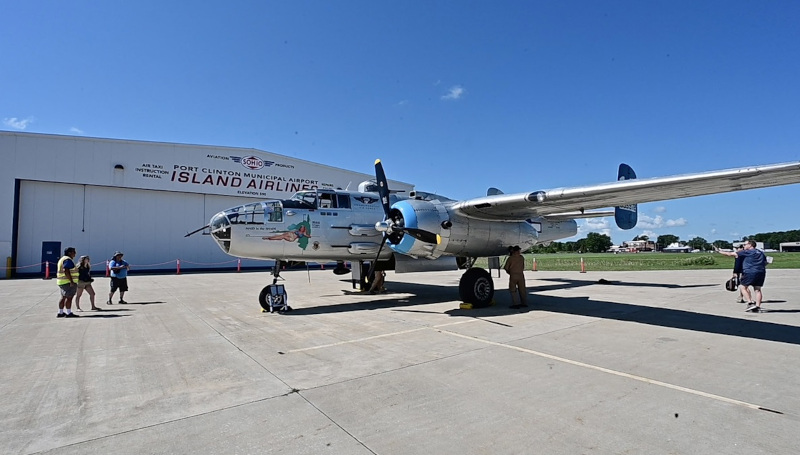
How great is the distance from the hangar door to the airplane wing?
27.2 m

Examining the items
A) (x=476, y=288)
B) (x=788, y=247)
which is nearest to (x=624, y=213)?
(x=476, y=288)

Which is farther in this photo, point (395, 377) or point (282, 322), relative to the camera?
point (282, 322)

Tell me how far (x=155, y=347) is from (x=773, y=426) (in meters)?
8.55

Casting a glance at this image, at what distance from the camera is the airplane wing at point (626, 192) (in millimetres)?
6847

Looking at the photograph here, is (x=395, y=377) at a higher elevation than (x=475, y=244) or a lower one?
lower

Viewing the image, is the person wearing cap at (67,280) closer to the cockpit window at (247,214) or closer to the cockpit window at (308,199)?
the cockpit window at (247,214)

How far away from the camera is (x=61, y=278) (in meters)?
10.1

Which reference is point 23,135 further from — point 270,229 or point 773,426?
point 773,426

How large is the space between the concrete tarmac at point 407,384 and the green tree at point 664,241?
15706 centimetres

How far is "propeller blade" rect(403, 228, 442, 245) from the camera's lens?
33.9 ft

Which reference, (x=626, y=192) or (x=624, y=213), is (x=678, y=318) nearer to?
(x=626, y=192)

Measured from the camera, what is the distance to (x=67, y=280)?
10.2 m

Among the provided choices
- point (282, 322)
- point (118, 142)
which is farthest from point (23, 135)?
point (282, 322)

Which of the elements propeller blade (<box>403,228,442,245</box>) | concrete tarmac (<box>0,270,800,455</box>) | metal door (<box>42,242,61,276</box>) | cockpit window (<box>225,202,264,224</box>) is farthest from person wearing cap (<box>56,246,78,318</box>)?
metal door (<box>42,242,61,276</box>)
